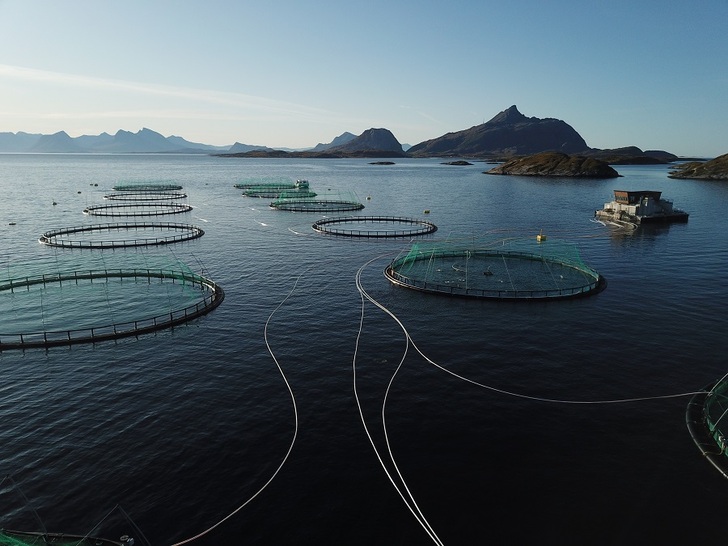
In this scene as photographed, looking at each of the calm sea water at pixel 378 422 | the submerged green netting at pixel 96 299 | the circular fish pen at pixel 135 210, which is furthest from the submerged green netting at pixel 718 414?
the circular fish pen at pixel 135 210

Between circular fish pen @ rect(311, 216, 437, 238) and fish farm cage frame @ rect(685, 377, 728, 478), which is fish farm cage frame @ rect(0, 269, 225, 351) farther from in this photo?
fish farm cage frame @ rect(685, 377, 728, 478)

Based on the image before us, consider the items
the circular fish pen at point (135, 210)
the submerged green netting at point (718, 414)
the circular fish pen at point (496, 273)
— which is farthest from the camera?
the circular fish pen at point (135, 210)

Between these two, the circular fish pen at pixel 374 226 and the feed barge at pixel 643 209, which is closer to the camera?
the circular fish pen at pixel 374 226

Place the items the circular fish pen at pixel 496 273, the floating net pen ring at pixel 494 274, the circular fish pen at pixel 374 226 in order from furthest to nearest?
1. the circular fish pen at pixel 374 226
2. the circular fish pen at pixel 496 273
3. the floating net pen ring at pixel 494 274

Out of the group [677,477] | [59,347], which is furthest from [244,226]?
[677,477]

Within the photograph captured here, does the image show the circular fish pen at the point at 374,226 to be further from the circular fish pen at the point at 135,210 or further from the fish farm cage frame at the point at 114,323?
the circular fish pen at the point at 135,210

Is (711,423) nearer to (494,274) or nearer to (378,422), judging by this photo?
(378,422)

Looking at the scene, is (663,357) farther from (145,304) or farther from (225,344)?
(145,304)

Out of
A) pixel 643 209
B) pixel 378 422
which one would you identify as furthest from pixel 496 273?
pixel 643 209
